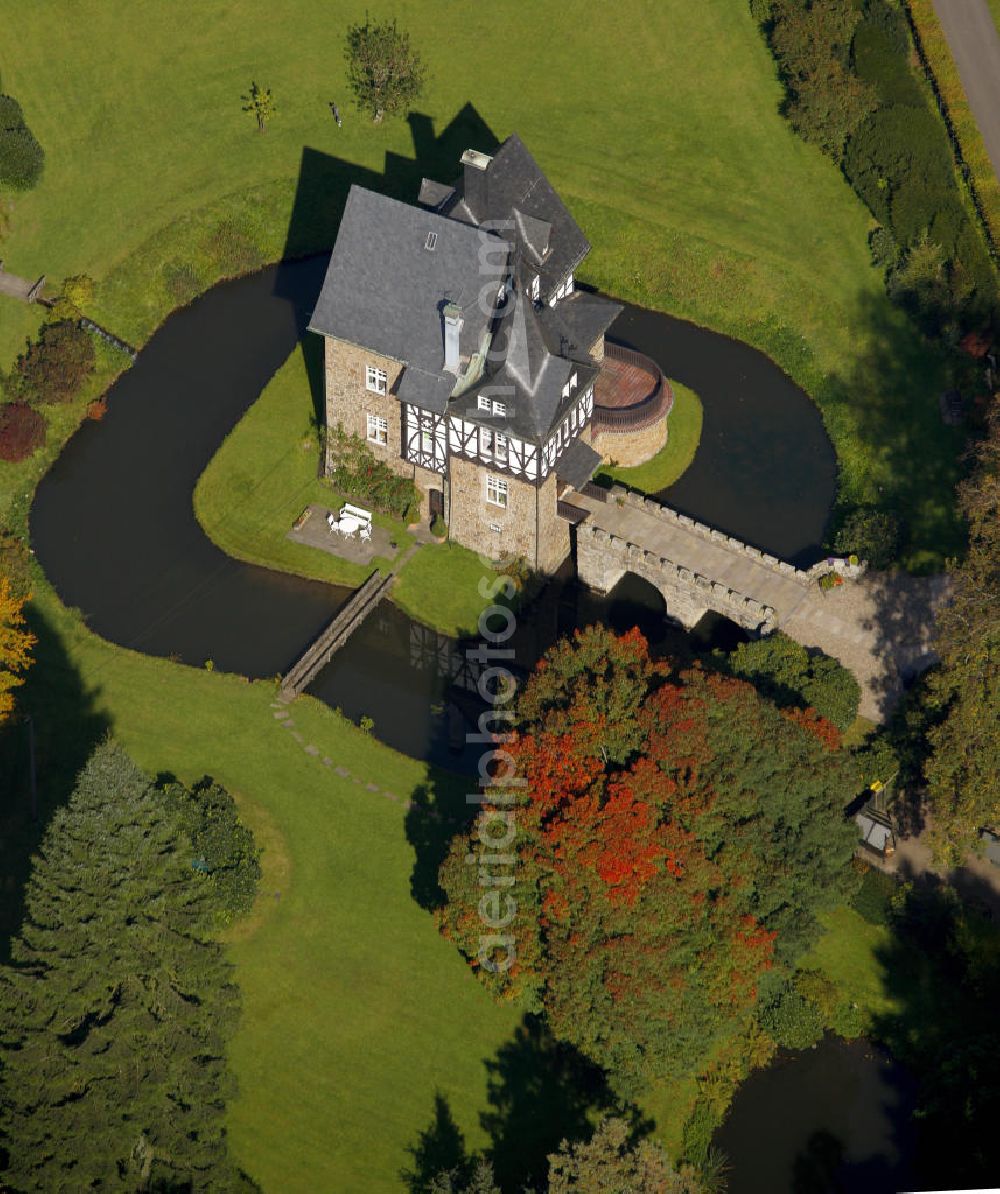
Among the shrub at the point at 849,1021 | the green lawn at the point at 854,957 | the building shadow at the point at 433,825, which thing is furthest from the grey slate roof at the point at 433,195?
the shrub at the point at 849,1021

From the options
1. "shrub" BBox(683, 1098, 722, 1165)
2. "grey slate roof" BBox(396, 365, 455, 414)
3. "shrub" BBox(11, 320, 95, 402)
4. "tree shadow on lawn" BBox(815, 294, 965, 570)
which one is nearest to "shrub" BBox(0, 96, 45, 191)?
Answer: "shrub" BBox(11, 320, 95, 402)

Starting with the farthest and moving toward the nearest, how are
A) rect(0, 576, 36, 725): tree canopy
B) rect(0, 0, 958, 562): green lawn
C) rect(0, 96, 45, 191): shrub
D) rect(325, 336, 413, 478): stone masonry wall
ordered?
rect(0, 96, 45, 191): shrub, rect(0, 0, 958, 562): green lawn, rect(325, 336, 413, 478): stone masonry wall, rect(0, 576, 36, 725): tree canopy

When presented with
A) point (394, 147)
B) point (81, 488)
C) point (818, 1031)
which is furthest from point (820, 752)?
point (394, 147)

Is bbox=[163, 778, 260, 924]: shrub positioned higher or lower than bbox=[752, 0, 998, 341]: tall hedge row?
lower

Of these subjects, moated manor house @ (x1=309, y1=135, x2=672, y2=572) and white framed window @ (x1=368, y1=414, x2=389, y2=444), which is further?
white framed window @ (x1=368, y1=414, x2=389, y2=444)

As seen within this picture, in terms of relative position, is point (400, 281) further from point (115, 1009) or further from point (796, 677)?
point (115, 1009)

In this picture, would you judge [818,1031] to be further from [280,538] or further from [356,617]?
[280,538]

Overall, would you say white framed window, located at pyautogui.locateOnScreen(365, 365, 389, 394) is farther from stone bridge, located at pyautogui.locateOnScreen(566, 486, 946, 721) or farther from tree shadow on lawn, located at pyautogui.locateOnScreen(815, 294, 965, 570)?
tree shadow on lawn, located at pyautogui.locateOnScreen(815, 294, 965, 570)
